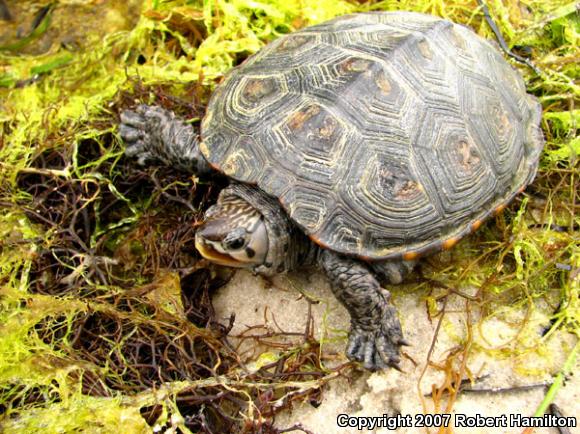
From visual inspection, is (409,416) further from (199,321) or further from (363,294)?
(199,321)

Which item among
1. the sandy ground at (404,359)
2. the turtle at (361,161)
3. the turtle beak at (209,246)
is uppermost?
the turtle at (361,161)

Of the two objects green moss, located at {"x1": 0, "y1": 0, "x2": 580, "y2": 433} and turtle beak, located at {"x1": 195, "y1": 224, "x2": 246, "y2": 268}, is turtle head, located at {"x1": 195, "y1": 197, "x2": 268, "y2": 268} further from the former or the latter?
green moss, located at {"x1": 0, "y1": 0, "x2": 580, "y2": 433}

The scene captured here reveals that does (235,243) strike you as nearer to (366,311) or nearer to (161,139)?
(366,311)

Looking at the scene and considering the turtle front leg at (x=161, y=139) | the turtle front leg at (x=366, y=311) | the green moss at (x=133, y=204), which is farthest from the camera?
the turtle front leg at (x=161, y=139)

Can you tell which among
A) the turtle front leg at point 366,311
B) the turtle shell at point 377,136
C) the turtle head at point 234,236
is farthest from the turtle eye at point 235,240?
the turtle front leg at point 366,311

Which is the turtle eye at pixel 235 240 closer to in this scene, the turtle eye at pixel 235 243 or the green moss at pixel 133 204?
the turtle eye at pixel 235 243

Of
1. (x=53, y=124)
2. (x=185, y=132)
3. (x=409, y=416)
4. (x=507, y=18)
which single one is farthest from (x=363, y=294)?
(x=507, y=18)

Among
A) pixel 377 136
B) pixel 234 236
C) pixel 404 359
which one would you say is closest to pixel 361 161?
pixel 377 136
